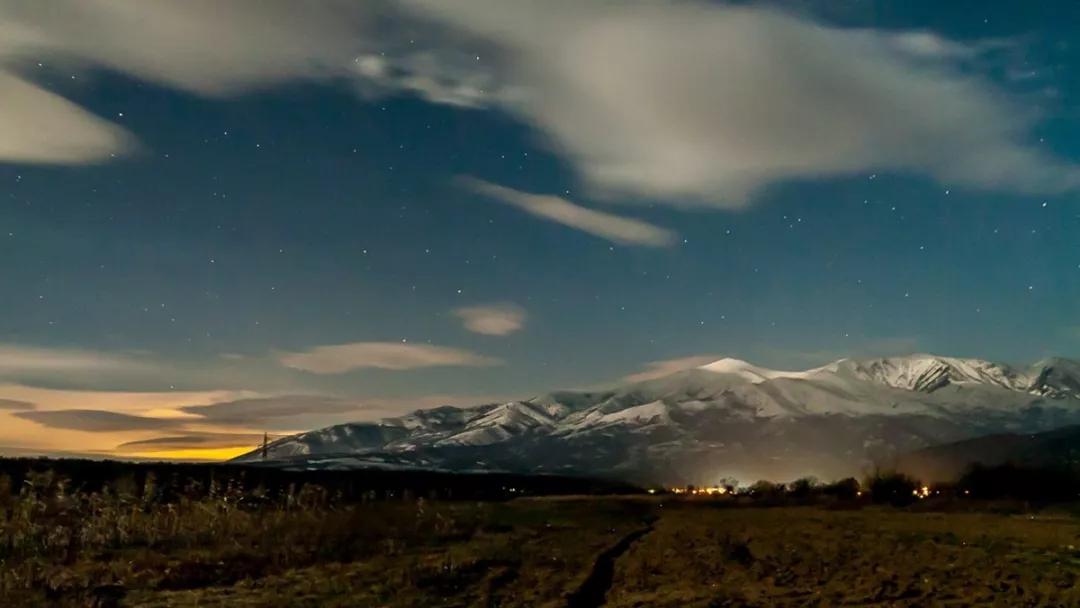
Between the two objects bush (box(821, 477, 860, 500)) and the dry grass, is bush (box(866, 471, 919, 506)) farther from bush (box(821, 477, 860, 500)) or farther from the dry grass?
the dry grass

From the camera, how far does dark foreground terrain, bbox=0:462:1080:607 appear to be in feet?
109

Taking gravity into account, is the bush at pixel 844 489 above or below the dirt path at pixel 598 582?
below

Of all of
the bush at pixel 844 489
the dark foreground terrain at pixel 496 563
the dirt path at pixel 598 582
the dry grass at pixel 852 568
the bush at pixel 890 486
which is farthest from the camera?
the bush at pixel 844 489

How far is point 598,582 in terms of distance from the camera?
3809cm

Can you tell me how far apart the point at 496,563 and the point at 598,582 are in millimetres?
7573

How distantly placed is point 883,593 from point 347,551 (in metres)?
26.5

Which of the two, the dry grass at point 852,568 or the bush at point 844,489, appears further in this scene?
the bush at point 844,489

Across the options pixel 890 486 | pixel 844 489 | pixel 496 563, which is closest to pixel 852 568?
pixel 496 563

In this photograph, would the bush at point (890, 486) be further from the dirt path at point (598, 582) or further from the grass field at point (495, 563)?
the dirt path at point (598, 582)

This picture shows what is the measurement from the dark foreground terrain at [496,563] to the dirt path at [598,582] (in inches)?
6.3

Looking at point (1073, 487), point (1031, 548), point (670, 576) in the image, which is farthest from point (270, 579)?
point (1073, 487)

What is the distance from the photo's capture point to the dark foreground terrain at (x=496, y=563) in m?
33.4

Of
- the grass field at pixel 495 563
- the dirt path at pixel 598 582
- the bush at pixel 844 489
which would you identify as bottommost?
the bush at pixel 844 489

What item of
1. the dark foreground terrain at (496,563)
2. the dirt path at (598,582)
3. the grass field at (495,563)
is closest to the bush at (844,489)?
the dark foreground terrain at (496,563)
